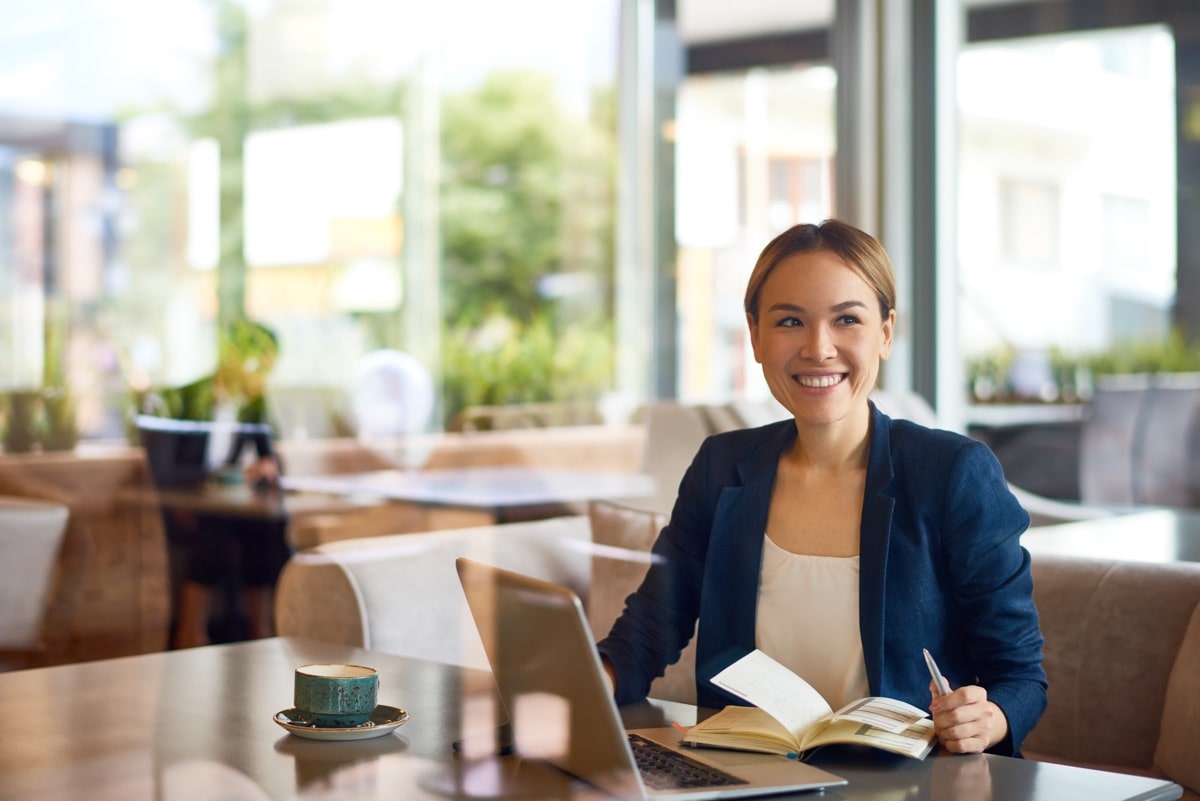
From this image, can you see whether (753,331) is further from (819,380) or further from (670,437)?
(670,437)

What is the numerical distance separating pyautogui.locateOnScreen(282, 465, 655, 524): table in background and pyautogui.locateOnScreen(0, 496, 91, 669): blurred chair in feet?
2.32

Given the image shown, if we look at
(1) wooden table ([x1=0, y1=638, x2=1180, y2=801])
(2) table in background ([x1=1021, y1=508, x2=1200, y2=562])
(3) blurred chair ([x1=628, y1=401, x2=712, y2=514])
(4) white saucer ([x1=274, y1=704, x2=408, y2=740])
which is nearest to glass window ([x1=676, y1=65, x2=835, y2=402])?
(3) blurred chair ([x1=628, y1=401, x2=712, y2=514])

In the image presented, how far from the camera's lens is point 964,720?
1.29m

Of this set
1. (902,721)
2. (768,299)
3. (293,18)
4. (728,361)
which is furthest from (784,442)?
(728,361)

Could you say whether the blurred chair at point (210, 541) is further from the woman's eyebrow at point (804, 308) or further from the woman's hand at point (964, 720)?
the woman's hand at point (964, 720)

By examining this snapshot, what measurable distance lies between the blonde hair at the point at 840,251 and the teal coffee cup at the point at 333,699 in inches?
25.3

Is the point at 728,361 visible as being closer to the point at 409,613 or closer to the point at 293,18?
the point at 293,18

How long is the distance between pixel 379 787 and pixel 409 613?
1.13 meters

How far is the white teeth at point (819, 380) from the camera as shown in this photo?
60.6 inches

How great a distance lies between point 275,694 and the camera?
1.51 m

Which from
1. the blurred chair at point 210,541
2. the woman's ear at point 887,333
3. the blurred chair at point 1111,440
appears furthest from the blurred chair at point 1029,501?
the woman's ear at point 887,333

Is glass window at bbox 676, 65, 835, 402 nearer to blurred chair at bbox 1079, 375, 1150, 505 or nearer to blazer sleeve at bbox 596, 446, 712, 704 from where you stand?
blurred chair at bbox 1079, 375, 1150, 505

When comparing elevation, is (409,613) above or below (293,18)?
below

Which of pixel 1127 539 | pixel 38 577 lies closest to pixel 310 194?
pixel 38 577
